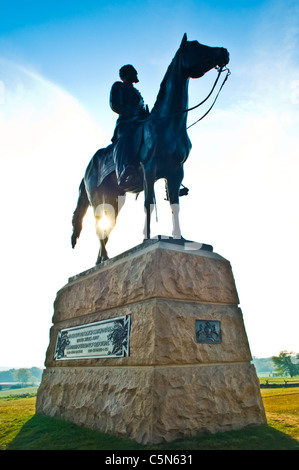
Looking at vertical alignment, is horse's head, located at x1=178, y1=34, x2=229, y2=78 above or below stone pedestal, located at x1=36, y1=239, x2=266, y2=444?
above

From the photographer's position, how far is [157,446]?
2.67 meters

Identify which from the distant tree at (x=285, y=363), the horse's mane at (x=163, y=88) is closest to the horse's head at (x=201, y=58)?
the horse's mane at (x=163, y=88)

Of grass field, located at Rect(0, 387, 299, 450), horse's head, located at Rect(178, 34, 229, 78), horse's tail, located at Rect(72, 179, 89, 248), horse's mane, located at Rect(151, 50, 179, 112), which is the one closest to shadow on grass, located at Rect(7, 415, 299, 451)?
grass field, located at Rect(0, 387, 299, 450)

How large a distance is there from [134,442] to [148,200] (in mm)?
2874

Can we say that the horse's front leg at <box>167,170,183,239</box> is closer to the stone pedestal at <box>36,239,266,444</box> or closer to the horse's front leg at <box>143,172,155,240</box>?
the horse's front leg at <box>143,172,155,240</box>

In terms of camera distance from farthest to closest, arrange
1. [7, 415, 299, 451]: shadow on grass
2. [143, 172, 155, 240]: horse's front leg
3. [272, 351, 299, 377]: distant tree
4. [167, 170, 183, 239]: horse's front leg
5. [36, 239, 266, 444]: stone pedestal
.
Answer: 1. [272, 351, 299, 377]: distant tree
2. [167, 170, 183, 239]: horse's front leg
3. [143, 172, 155, 240]: horse's front leg
4. [36, 239, 266, 444]: stone pedestal
5. [7, 415, 299, 451]: shadow on grass

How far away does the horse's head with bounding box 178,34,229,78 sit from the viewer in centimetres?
447

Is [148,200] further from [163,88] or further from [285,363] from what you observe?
Answer: [285,363]

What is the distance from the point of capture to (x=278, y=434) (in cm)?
300

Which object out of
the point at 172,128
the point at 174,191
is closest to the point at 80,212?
the point at 174,191

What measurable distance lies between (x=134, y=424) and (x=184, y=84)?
448 cm

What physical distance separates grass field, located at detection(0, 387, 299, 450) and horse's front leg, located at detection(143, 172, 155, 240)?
2462 millimetres
